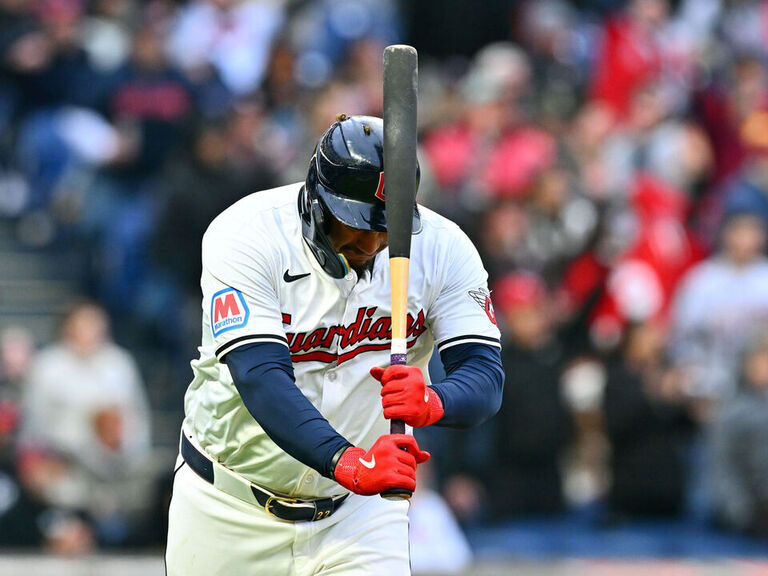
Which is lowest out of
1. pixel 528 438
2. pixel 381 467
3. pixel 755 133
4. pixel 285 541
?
pixel 285 541

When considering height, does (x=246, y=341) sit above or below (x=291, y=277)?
below

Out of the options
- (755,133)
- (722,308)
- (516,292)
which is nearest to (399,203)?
(516,292)

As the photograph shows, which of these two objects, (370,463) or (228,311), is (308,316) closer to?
(228,311)

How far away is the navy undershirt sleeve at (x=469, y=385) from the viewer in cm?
370

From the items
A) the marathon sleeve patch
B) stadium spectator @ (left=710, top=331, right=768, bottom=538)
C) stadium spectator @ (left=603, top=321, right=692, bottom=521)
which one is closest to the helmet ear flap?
the marathon sleeve patch

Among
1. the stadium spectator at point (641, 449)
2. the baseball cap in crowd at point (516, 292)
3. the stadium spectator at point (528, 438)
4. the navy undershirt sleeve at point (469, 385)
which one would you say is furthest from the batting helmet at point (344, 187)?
the stadium spectator at point (641, 449)

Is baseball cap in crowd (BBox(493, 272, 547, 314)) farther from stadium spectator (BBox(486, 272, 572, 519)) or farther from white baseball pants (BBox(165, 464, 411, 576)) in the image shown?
white baseball pants (BBox(165, 464, 411, 576))

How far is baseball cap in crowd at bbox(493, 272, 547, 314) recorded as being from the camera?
7918 mm

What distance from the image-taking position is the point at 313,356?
3.93 metres

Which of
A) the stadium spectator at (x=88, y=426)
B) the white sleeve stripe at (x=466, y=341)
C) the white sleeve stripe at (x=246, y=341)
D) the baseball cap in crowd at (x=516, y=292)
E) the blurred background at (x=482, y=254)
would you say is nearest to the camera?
the white sleeve stripe at (x=246, y=341)

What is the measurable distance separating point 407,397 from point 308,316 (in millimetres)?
494

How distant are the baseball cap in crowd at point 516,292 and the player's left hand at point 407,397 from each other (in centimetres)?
436

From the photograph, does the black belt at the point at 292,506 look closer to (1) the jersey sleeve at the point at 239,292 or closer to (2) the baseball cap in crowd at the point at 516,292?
(1) the jersey sleeve at the point at 239,292

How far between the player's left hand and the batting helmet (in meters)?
0.42
